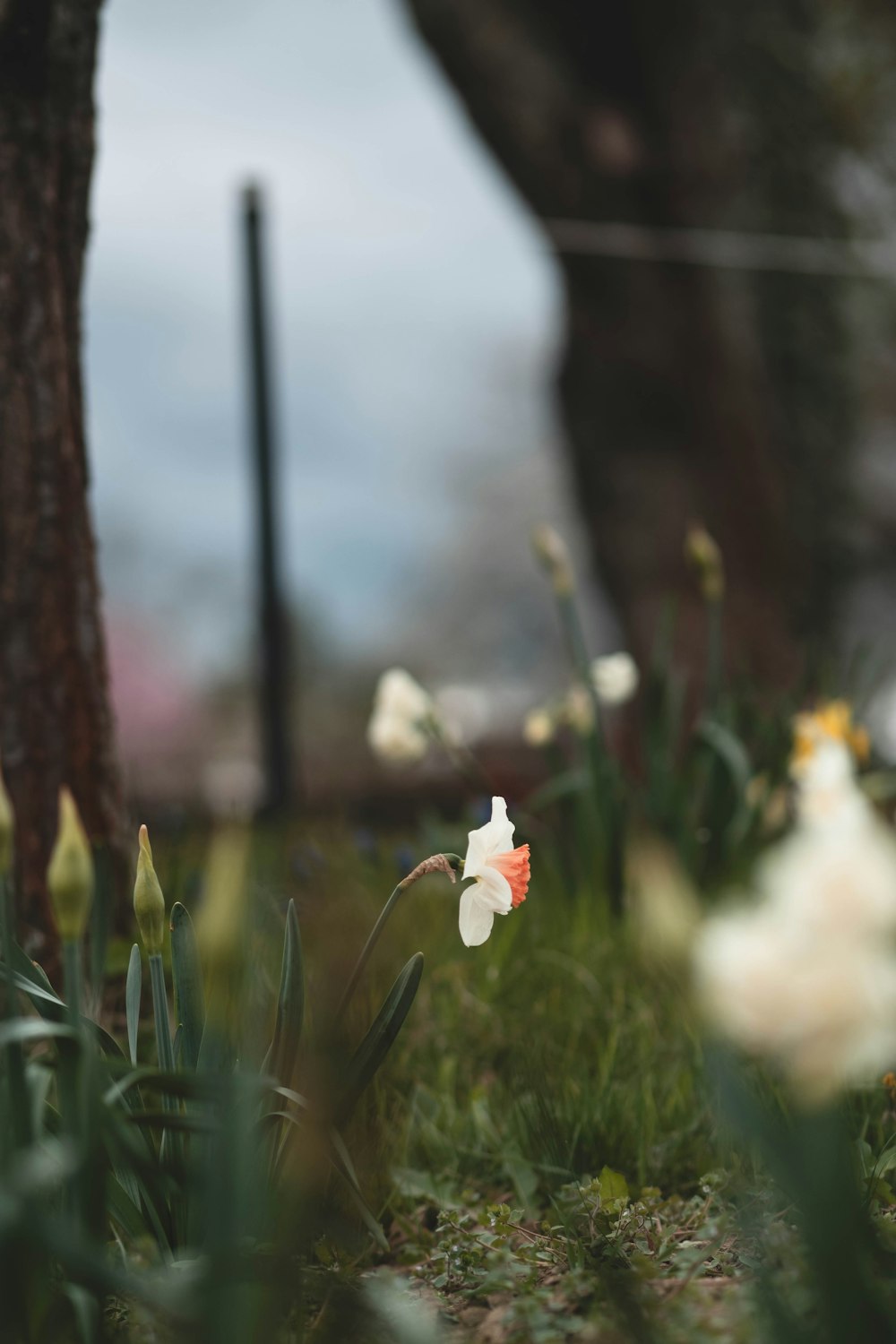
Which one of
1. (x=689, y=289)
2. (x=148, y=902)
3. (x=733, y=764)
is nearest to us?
(x=148, y=902)

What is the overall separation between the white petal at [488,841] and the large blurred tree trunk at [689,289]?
119 inches

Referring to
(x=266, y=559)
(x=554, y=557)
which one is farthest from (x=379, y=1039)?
(x=266, y=559)

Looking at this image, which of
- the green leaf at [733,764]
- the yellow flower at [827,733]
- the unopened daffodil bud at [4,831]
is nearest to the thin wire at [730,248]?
the yellow flower at [827,733]

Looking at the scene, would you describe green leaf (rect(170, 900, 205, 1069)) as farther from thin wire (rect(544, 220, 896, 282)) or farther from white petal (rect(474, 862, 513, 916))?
thin wire (rect(544, 220, 896, 282))

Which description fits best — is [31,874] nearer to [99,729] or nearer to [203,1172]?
[99,729]

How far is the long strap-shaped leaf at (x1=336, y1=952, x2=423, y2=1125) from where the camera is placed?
954mm

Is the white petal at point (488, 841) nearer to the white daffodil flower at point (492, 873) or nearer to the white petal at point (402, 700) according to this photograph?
the white daffodil flower at point (492, 873)

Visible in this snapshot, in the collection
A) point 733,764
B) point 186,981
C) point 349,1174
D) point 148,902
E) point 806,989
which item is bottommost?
point 733,764

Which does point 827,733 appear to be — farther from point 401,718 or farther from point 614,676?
point 401,718

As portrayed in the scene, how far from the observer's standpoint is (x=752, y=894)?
210 cm

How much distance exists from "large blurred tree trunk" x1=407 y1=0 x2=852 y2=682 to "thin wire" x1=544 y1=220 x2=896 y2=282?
4cm

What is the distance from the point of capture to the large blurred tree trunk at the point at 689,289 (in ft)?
13.0

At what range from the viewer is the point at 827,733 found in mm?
2070

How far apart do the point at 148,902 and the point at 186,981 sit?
11cm
